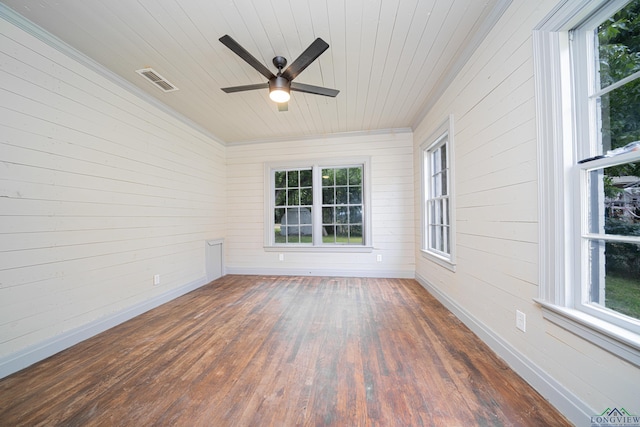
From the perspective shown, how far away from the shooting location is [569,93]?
1.30m

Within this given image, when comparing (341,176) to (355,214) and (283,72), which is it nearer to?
(355,214)

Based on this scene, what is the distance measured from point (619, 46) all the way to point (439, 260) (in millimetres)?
2366

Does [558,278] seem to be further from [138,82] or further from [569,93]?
[138,82]

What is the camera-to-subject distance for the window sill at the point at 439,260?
2640mm

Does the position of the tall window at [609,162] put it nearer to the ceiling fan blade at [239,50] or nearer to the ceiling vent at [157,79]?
the ceiling fan blade at [239,50]

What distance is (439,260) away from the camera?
9.75 ft

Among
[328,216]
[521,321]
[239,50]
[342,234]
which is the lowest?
[521,321]

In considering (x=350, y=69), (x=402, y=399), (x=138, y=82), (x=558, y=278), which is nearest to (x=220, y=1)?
(x=350, y=69)

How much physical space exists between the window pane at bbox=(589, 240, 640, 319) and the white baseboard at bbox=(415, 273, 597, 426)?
562mm

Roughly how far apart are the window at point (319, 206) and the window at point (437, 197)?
104 centimetres

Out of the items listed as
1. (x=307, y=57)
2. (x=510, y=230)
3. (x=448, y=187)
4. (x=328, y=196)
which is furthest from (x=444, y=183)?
(x=307, y=57)

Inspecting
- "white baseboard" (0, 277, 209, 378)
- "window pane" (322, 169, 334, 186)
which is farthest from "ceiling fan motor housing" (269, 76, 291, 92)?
"white baseboard" (0, 277, 209, 378)

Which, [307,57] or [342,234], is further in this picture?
[342,234]

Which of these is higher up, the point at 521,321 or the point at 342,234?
the point at 342,234
